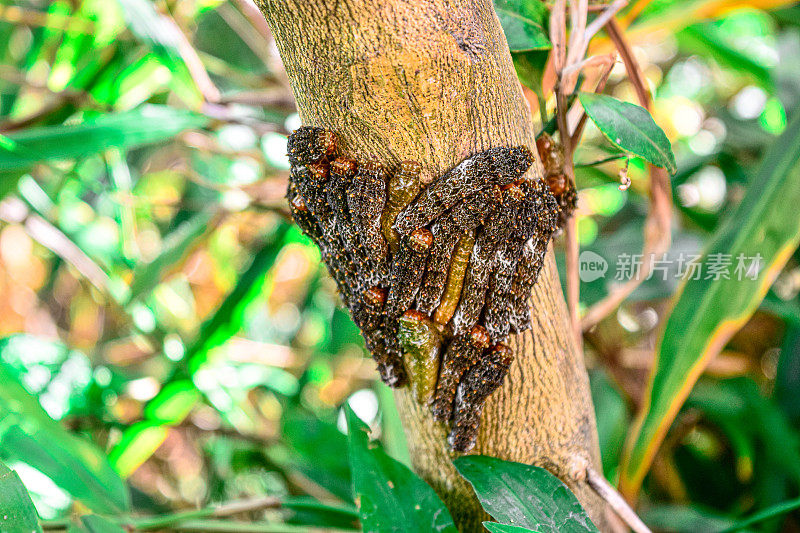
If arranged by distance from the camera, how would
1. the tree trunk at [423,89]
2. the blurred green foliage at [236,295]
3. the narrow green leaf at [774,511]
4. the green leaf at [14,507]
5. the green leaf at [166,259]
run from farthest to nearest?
the green leaf at [166,259] → the blurred green foliage at [236,295] → the narrow green leaf at [774,511] → the green leaf at [14,507] → the tree trunk at [423,89]

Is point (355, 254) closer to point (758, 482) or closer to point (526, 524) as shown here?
point (526, 524)

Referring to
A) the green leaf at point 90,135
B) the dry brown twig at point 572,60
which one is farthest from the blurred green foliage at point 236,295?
the dry brown twig at point 572,60

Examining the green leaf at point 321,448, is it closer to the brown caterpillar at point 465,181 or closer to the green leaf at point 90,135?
the green leaf at point 90,135

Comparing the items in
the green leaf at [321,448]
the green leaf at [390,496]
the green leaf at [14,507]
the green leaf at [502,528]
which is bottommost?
the green leaf at [321,448]

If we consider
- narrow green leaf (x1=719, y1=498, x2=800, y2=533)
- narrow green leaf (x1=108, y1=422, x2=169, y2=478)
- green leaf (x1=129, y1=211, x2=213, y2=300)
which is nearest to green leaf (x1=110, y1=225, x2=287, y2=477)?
narrow green leaf (x1=108, y1=422, x2=169, y2=478)

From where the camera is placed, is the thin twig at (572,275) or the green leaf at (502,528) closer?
the green leaf at (502,528)

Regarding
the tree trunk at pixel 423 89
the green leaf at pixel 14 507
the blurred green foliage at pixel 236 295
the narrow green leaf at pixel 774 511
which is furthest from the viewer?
the blurred green foliage at pixel 236 295

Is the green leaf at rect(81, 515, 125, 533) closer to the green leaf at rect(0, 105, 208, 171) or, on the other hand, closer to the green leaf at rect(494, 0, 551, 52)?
the green leaf at rect(0, 105, 208, 171)

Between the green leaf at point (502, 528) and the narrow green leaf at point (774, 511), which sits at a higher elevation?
the green leaf at point (502, 528)
